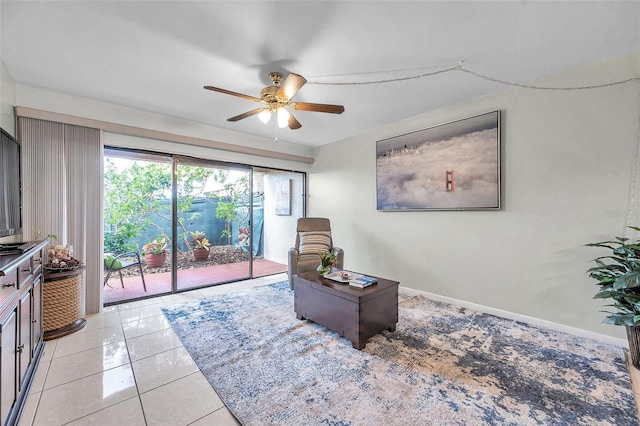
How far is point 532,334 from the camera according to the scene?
2.43 m

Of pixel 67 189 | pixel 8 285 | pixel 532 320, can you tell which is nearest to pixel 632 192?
pixel 532 320

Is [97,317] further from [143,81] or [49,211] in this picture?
[143,81]

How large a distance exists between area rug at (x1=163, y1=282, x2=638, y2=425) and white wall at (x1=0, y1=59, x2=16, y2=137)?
7.63 feet

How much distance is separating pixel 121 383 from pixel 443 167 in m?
3.65

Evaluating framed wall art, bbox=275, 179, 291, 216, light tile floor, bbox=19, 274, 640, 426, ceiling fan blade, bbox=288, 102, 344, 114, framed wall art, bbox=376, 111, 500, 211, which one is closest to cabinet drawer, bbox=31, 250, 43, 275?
light tile floor, bbox=19, 274, 640, 426

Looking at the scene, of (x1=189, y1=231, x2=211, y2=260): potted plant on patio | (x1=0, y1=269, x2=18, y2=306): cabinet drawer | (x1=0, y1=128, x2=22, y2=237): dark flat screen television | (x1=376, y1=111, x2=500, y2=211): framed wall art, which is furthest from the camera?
(x1=189, y1=231, x2=211, y2=260): potted plant on patio

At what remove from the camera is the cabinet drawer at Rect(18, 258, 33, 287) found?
60.6 inches

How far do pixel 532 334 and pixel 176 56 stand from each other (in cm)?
400

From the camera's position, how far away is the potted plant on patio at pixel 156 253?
4.16 m

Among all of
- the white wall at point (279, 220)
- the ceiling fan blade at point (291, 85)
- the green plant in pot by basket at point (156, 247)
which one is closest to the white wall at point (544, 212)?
the ceiling fan blade at point (291, 85)

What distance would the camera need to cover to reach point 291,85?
2.02m

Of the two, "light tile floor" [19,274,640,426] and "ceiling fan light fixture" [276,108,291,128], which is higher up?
"ceiling fan light fixture" [276,108,291,128]

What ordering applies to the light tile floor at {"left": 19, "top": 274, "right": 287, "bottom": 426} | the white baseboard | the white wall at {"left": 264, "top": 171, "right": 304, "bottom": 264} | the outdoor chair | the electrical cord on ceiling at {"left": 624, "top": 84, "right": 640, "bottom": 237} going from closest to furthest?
the light tile floor at {"left": 19, "top": 274, "right": 287, "bottom": 426} → the electrical cord on ceiling at {"left": 624, "top": 84, "right": 640, "bottom": 237} → the white baseboard → the outdoor chair → the white wall at {"left": 264, "top": 171, "right": 304, "bottom": 264}

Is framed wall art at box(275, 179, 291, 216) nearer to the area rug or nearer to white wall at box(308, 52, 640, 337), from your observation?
white wall at box(308, 52, 640, 337)
